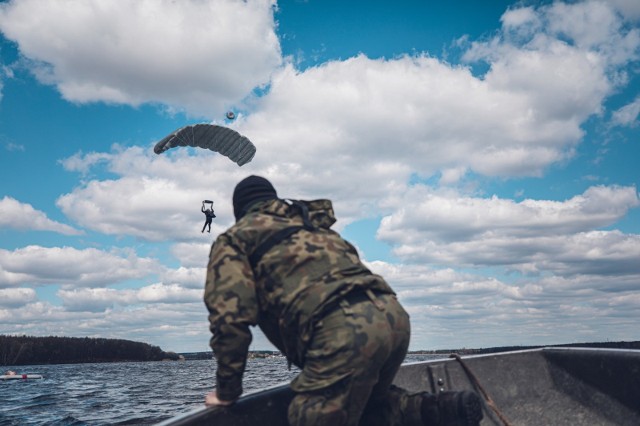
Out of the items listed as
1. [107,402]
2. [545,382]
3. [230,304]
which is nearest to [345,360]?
[230,304]

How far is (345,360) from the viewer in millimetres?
3234

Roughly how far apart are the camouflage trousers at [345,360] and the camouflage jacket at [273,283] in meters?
0.12

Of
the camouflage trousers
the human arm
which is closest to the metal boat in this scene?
the camouflage trousers

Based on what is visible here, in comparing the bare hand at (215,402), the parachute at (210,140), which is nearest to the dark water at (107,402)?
the bare hand at (215,402)

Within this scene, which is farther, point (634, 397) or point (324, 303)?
point (634, 397)

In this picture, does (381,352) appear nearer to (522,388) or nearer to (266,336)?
(266,336)

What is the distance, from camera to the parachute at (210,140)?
19.2 metres

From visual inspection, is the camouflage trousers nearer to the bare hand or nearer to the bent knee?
the bent knee

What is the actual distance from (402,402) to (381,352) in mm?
898

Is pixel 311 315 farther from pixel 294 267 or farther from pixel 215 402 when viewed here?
pixel 215 402

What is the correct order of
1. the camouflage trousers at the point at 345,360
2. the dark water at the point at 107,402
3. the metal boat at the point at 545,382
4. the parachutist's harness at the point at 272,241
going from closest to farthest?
the camouflage trousers at the point at 345,360
the parachutist's harness at the point at 272,241
the metal boat at the point at 545,382
the dark water at the point at 107,402

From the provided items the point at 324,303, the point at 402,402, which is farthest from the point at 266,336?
the point at 402,402

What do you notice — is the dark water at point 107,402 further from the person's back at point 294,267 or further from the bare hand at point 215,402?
the person's back at point 294,267

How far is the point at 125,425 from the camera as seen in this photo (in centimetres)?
1694
